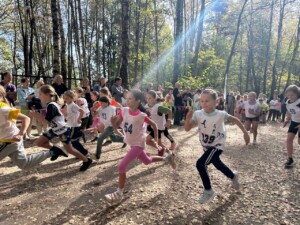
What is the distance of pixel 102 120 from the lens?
6.69 meters

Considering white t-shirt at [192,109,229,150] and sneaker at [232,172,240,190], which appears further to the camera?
sneaker at [232,172,240,190]

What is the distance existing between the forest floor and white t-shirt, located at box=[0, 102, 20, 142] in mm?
1051

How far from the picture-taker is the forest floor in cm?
363

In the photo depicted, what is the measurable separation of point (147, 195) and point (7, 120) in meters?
2.56

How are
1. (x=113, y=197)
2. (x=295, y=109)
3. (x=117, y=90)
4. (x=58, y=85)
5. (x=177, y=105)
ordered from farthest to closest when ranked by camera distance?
1. (x=177, y=105)
2. (x=117, y=90)
3. (x=58, y=85)
4. (x=295, y=109)
5. (x=113, y=197)

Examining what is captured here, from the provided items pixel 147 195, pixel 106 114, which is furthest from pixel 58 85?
pixel 147 195

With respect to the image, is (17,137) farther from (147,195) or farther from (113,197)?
(147,195)

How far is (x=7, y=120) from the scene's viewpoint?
4098 millimetres

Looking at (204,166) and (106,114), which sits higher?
(106,114)

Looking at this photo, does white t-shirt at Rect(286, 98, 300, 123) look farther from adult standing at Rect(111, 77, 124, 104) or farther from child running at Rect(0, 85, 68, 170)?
adult standing at Rect(111, 77, 124, 104)

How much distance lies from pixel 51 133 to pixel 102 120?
1527 millimetres

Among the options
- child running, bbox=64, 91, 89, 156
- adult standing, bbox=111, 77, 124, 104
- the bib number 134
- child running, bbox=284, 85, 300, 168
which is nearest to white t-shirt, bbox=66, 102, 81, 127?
child running, bbox=64, 91, 89, 156

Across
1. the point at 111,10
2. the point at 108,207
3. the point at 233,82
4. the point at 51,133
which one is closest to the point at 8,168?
the point at 51,133

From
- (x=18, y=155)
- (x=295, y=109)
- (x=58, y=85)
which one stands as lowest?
(x=18, y=155)
